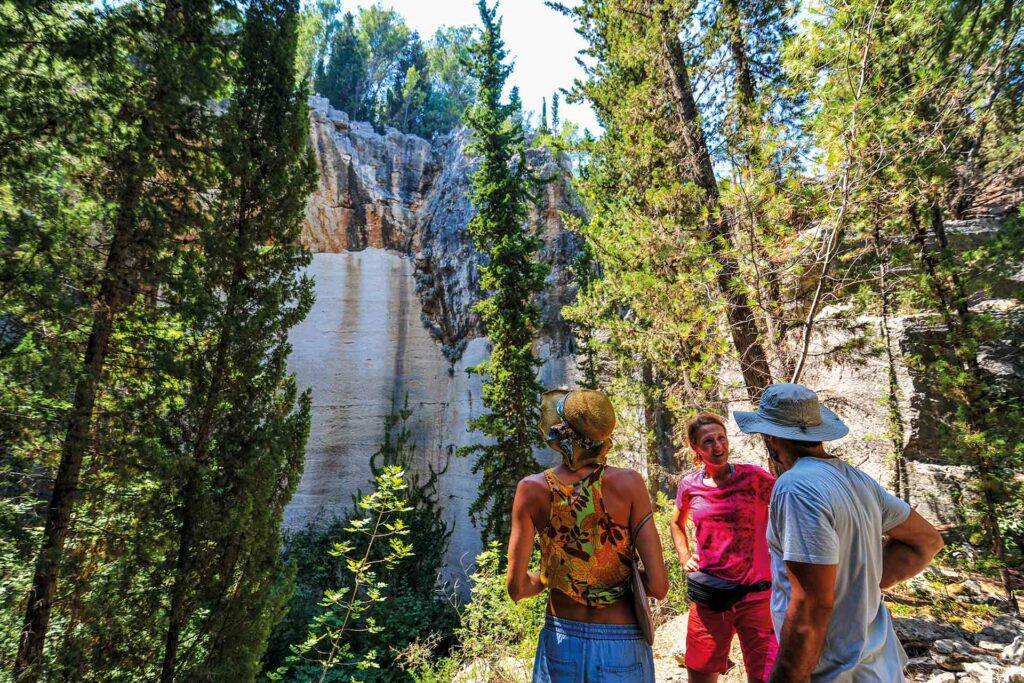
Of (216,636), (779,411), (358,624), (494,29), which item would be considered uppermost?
(494,29)

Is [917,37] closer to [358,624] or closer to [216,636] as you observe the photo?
[216,636]

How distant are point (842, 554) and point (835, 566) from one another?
0.28 ft

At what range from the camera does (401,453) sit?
16.4 metres

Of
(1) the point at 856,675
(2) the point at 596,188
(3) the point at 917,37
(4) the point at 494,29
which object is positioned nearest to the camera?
(1) the point at 856,675

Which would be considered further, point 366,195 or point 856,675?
point 366,195

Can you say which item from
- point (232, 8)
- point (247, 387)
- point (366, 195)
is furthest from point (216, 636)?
point (366, 195)

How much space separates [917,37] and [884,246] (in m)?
1.81

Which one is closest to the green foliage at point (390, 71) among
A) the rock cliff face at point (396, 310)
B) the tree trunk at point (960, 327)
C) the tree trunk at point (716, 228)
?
the rock cliff face at point (396, 310)

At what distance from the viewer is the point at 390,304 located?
1844 cm

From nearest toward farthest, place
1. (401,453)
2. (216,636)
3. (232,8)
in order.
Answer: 1. (216,636)
2. (232,8)
3. (401,453)

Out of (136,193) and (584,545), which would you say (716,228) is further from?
(136,193)

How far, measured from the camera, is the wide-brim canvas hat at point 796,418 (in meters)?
1.62

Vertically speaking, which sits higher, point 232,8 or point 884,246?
point 232,8

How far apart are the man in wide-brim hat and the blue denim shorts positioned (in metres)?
0.41
